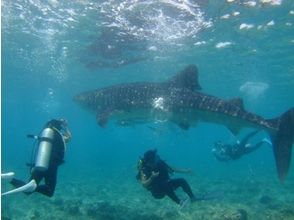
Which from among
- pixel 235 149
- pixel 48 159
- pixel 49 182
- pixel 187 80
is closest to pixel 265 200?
pixel 235 149

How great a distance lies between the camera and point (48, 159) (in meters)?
8.20

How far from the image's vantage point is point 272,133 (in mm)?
9852

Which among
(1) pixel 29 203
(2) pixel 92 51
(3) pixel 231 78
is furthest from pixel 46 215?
(3) pixel 231 78

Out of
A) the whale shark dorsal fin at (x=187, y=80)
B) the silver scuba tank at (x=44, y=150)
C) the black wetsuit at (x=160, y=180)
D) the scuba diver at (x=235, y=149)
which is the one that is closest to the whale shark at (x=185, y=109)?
the whale shark dorsal fin at (x=187, y=80)

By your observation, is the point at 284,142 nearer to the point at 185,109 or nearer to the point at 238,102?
the point at 238,102

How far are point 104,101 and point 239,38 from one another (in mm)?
13766

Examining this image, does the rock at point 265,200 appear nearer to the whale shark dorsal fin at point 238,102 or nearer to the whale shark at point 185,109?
Result: the whale shark at point 185,109

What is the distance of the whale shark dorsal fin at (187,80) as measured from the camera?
1232 cm

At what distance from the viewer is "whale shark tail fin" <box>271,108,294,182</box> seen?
8.99 m

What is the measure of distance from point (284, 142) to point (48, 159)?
604 cm

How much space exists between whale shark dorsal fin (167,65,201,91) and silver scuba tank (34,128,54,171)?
18.5ft

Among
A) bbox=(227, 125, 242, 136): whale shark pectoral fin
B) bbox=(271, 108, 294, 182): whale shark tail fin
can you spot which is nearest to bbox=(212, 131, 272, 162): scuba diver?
bbox=(227, 125, 242, 136): whale shark pectoral fin

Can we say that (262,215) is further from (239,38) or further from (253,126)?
(239,38)

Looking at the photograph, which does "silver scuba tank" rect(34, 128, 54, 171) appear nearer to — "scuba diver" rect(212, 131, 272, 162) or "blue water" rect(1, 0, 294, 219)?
"blue water" rect(1, 0, 294, 219)
